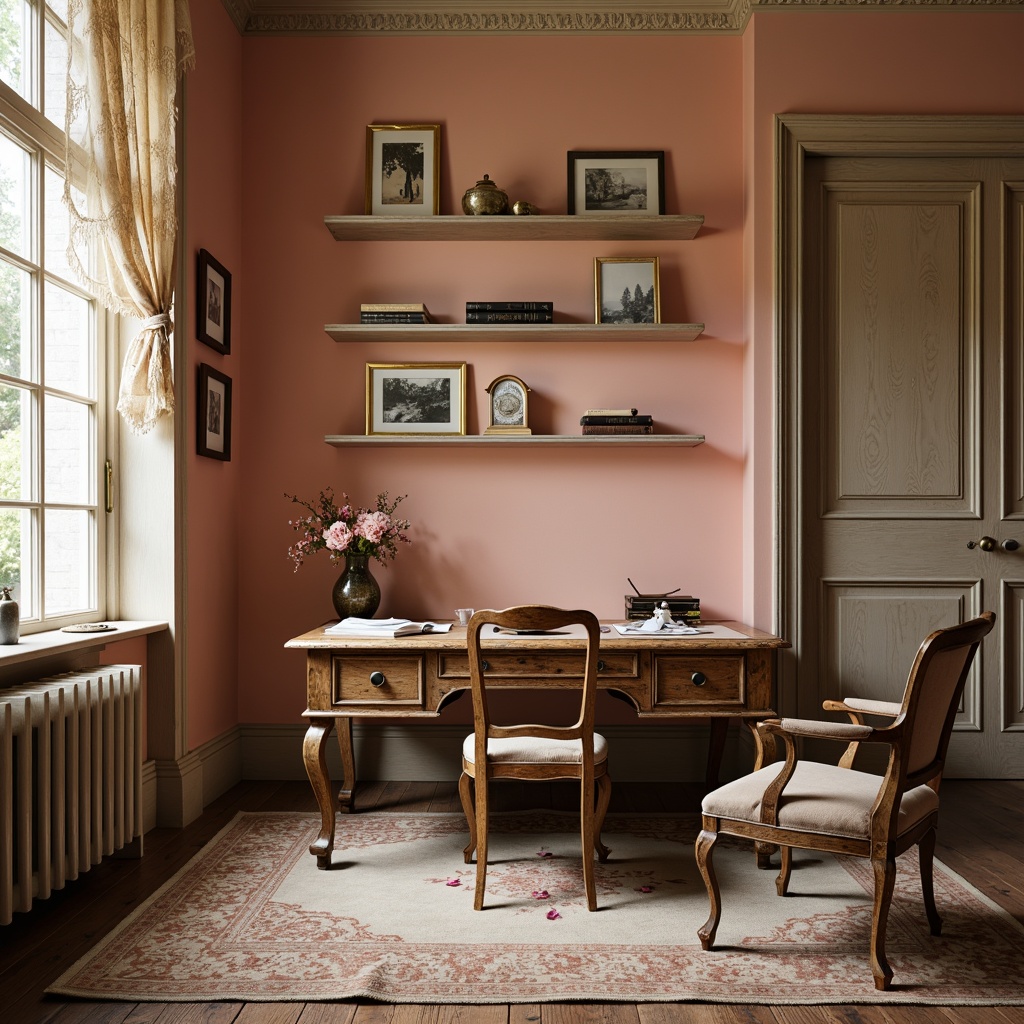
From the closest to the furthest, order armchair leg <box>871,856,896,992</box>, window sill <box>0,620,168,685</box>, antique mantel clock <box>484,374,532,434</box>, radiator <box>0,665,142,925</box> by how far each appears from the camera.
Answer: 1. armchair leg <box>871,856,896,992</box>
2. radiator <box>0,665,142,925</box>
3. window sill <box>0,620,168,685</box>
4. antique mantel clock <box>484,374,532,434</box>

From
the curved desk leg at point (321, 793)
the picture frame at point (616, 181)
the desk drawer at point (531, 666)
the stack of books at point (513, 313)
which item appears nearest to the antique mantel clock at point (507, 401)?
the stack of books at point (513, 313)

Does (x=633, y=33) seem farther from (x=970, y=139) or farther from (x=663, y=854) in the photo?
(x=663, y=854)

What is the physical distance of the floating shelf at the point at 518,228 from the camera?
144 inches

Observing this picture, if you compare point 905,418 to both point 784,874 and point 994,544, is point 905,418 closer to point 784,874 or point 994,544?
point 994,544

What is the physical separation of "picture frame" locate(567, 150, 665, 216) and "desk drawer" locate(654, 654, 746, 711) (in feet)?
6.47

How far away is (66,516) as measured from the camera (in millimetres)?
2941

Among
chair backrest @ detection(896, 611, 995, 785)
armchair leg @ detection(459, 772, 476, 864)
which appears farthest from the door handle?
armchair leg @ detection(459, 772, 476, 864)

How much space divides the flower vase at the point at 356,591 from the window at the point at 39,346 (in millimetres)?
899

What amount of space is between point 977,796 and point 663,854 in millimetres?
1510

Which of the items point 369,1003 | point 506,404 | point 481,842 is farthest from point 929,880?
point 506,404

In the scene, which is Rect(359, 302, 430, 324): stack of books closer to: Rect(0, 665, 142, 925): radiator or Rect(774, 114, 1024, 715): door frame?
Rect(774, 114, 1024, 715): door frame

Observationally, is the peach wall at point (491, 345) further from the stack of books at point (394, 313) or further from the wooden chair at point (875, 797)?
the wooden chair at point (875, 797)

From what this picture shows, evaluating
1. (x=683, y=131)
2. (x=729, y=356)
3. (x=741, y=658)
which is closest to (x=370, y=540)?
(x=741, y=658)

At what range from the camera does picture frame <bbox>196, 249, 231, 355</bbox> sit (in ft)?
11.1
